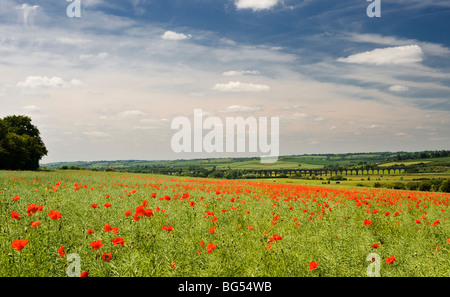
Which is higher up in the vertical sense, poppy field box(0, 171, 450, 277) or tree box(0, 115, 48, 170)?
tree box(0, 115, 48, 170)

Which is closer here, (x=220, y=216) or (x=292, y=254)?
(x=292, y=254)

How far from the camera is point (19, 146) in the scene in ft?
140

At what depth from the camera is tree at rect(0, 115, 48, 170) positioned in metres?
40.9

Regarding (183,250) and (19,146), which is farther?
(19,146)

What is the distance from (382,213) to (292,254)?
7.12 m

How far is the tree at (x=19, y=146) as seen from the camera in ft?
134

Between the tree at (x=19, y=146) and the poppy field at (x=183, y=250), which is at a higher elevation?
the tree at (x=19, y=146)

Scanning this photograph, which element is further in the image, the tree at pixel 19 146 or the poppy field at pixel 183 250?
the tree at pixel 19 146

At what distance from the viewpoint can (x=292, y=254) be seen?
15.8 ft

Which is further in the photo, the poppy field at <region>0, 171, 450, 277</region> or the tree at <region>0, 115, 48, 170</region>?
the tree at <region>0, 115, 48, 170</region>

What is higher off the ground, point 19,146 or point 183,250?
point 19,146
